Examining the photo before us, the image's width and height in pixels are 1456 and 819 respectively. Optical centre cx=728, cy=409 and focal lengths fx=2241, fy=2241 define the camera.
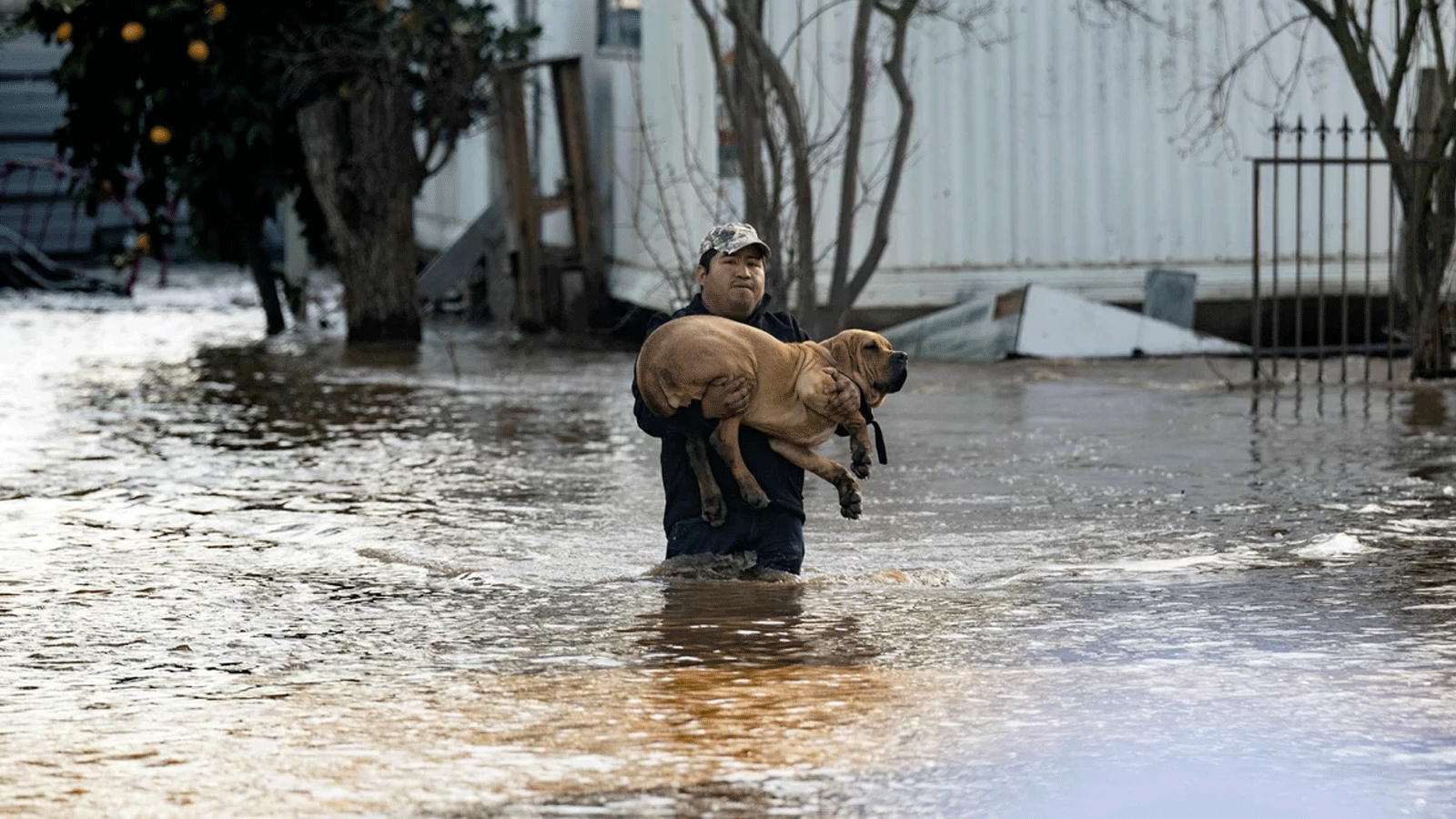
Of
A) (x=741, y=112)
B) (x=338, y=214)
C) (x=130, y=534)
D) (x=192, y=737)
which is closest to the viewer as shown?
(x=192, y=737)

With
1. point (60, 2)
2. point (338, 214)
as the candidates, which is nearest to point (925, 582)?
point (338, 214)

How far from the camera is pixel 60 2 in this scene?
18.7m

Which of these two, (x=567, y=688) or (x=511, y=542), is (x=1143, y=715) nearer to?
(x=567, y=688)

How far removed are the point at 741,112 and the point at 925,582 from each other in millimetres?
7994

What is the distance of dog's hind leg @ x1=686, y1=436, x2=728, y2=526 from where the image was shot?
7.21 meters

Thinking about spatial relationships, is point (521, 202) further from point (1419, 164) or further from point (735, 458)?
point (735, 458)

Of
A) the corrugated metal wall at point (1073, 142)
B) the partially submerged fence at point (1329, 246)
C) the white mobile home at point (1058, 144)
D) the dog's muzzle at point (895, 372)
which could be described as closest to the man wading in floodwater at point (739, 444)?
the dog's muzzle at point (895, 372)

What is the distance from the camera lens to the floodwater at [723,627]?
4.96 metres

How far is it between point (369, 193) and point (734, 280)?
11.6m

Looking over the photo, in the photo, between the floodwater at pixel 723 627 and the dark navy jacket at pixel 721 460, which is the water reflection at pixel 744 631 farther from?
the dark navy jacket at pixel 721 460

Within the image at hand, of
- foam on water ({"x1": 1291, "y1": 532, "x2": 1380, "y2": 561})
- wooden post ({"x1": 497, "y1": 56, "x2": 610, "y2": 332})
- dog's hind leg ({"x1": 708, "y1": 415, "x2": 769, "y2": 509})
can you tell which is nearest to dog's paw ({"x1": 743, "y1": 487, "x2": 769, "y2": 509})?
dog's hind leg ({"x1": 708, "y1": 415, "x2": 769, "y2": 509})

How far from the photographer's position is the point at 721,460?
728 cm

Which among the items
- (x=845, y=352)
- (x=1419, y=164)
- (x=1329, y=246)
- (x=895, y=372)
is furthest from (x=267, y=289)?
(x=895, y=372)

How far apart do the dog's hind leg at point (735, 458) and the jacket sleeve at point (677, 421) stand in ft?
0.13
